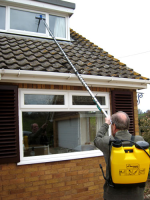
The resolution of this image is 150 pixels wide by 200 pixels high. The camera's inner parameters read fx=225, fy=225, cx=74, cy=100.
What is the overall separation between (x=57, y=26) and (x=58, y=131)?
12.3 feet

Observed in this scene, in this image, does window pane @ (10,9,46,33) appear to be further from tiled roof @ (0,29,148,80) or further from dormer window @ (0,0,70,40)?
tiled roof @ (0,29,148,80)

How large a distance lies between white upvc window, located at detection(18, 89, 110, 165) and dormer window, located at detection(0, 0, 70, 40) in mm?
2728

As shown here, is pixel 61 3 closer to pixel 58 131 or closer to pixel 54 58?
pixel 54 58

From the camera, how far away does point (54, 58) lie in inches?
218

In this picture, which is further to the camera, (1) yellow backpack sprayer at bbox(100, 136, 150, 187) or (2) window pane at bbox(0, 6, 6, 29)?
(2) window pane at bbox(0, 6, 6, 29)

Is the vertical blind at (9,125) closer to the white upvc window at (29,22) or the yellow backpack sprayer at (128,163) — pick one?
the yellow backpack sprayer at (128,163)

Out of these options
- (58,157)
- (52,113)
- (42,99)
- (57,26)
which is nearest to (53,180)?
(58,157)

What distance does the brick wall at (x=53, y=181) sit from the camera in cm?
432

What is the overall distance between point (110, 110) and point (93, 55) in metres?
1.88

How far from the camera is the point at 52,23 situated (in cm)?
734

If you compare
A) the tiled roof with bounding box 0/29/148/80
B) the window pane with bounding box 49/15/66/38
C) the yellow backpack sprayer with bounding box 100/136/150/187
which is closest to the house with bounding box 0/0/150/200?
the tiled roof with bounding box 0/29/148/80

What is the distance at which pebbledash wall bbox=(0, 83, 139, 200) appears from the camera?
4320 millimetres

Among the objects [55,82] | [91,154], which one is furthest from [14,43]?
[91,154]

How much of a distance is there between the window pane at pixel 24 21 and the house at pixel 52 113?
0.23 meters
